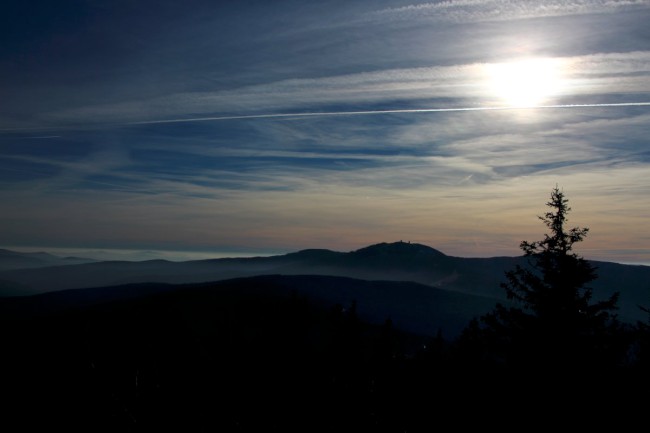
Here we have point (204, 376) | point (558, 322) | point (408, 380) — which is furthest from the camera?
point (408, 380)

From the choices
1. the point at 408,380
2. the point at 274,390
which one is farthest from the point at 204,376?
the point at 408,380

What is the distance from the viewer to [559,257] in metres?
18.7

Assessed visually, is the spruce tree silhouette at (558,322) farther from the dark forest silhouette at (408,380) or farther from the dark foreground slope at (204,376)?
the dark foreground slope at (204,376)

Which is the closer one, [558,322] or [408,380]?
[558,322]

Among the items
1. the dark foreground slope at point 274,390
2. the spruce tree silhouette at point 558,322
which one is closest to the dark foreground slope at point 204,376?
the dark foreground slope at point 274,390

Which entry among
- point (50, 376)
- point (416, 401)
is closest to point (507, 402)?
point (416, 401)

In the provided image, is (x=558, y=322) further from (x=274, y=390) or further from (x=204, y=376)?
(x=204, y=376)

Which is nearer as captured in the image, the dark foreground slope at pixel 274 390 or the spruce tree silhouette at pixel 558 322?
the dark foreground slope at pixel 274 390

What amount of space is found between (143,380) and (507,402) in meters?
13.9

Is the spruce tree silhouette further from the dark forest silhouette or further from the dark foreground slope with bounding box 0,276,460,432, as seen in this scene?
the dark foreground slope with bounding box 0,276,460,432

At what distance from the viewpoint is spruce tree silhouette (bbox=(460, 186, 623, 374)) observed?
1683 cm

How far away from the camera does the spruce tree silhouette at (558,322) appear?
1683cm

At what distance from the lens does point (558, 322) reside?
57.4 ft

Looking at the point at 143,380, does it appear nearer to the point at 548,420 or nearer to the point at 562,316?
the point at 548,420
